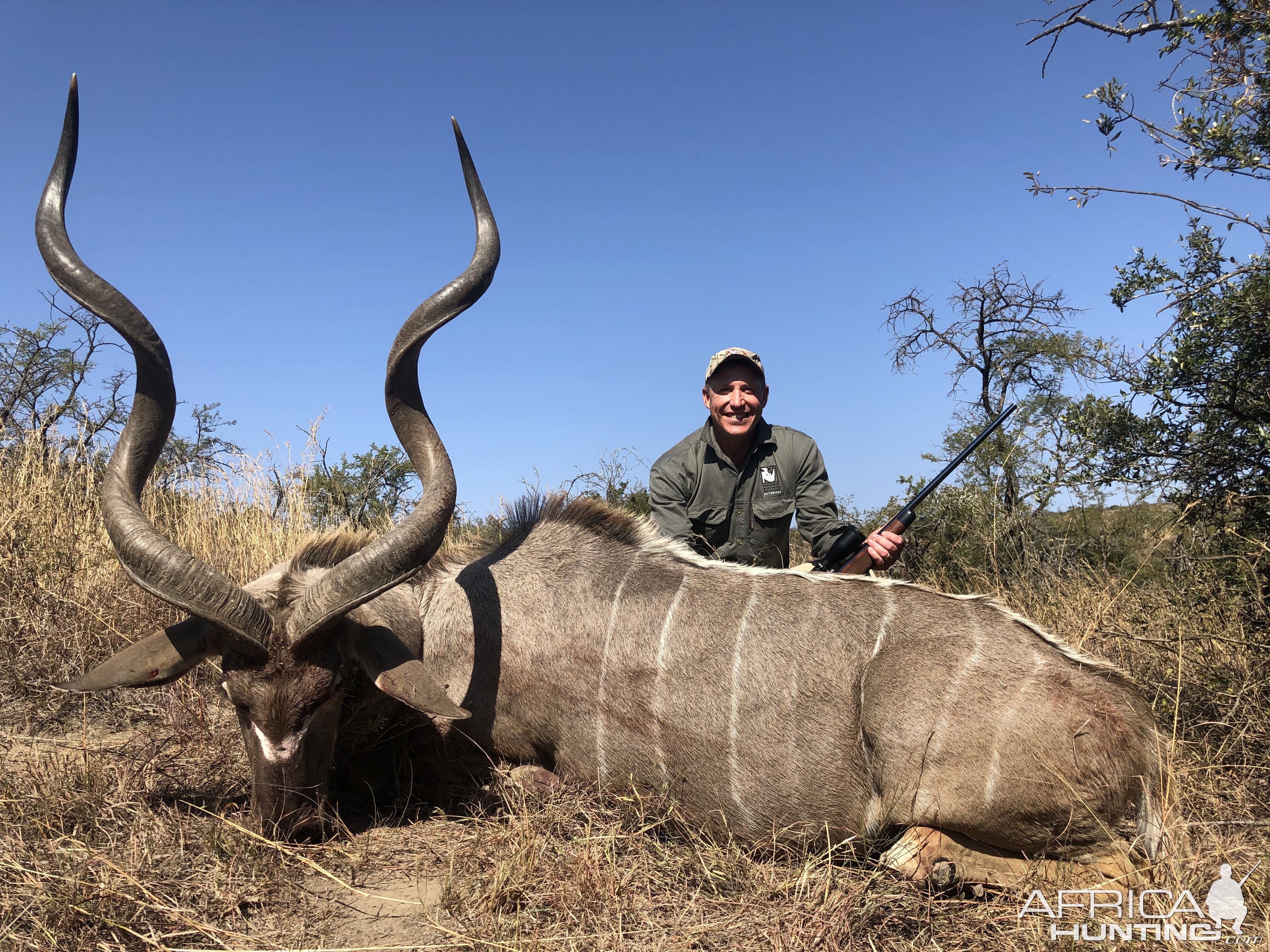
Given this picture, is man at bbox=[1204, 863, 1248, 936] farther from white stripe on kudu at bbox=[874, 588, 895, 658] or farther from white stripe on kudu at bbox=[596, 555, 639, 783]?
white stripe on kudu at bbox=[596, 555, 639, 783]

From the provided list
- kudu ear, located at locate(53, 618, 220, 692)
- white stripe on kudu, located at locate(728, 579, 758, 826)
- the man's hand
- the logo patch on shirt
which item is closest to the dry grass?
white stripe on kudu, located at locate(728, 579, 758, 826)

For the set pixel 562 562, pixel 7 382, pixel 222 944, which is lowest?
pixel 222 944

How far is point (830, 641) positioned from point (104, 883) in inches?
91.0

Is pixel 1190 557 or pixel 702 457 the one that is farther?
pixel 702 457

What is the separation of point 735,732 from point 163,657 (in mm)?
2036

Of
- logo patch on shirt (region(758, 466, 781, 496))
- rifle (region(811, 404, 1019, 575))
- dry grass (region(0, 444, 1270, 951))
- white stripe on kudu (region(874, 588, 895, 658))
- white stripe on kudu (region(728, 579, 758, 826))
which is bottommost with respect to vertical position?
dry grass (region(0, 444, 1270, 951))

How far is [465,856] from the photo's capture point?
8.61 ft

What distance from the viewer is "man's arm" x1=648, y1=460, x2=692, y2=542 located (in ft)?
14.5

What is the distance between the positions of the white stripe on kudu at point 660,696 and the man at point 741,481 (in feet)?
4.31

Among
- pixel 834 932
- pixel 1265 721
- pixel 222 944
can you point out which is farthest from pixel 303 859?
pixel 1265 721

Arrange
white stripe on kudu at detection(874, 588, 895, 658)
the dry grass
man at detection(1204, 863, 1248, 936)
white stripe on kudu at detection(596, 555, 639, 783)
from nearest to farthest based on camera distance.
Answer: man at detection(1204, 863, 1248, 936), the dry grass, white stripe on kudu at detection(874, 588, 895, 658), white stripe on kudu at detection(596, 555, 639, 783)

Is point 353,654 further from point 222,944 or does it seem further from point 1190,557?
point 1190,557

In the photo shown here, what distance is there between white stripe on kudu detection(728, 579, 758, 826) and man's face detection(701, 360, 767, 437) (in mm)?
1769

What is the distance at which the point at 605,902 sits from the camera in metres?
2.28
